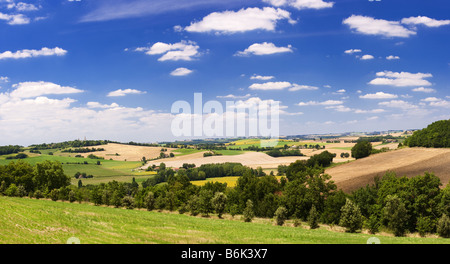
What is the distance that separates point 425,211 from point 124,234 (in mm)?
50031

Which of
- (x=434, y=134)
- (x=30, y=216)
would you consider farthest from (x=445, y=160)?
(x=30, y=216)

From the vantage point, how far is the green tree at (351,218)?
47375mm

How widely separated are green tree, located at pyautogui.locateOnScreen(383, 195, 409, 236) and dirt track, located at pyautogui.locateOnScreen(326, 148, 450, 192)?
3537cm

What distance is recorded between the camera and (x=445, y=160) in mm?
94938

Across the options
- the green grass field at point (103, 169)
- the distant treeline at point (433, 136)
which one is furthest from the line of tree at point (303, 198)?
the distant treeline at point (433, 136)

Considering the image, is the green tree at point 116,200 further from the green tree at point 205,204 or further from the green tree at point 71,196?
the green tree at point 205,204

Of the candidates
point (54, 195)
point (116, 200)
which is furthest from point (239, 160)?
point (54, 195)

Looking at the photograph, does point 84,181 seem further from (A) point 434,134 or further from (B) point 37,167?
(A) point 434,134

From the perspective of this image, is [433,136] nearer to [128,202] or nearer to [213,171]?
[213,171]

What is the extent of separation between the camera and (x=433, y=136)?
12219 cm

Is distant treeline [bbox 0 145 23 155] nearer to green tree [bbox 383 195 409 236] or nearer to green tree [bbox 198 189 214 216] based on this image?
green tree [bbox 198 189 214 216]

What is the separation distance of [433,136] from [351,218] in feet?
325

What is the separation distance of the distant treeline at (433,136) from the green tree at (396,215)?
88.9m

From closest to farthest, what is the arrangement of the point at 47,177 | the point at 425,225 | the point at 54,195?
the point at 425,225 < the point at 54,195 < the point at 47,177
